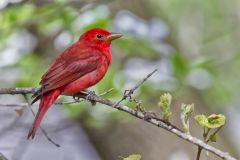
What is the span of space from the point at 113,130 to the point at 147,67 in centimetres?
70

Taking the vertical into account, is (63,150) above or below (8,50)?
below

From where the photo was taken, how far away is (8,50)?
6.12 metres

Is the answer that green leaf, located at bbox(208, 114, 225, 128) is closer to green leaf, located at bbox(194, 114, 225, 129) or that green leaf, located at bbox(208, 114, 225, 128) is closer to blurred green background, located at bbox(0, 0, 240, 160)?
green leaf, located at bbox(194, 114, 225, 129)

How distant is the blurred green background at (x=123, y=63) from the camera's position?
5.89 meters

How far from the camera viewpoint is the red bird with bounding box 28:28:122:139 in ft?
13.1

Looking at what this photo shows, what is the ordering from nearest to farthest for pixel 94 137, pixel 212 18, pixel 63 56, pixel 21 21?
pixel 63 56, pixel 21 21, pixel 94 137, pixel 212 18

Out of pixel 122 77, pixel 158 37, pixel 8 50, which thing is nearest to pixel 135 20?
pixel 158 37

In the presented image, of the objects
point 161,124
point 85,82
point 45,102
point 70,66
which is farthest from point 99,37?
point 161,124

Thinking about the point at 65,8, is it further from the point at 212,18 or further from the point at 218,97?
the point at 212,18

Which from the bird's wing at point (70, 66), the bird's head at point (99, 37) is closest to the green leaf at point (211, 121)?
the bird's wing at point (70, 66)

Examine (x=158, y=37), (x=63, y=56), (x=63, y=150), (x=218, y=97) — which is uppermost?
(x=63, y=56)

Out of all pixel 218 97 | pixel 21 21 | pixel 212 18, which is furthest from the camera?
pixel 212 18

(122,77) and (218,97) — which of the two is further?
(218,97)

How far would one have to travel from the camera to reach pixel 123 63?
6.84 meters
